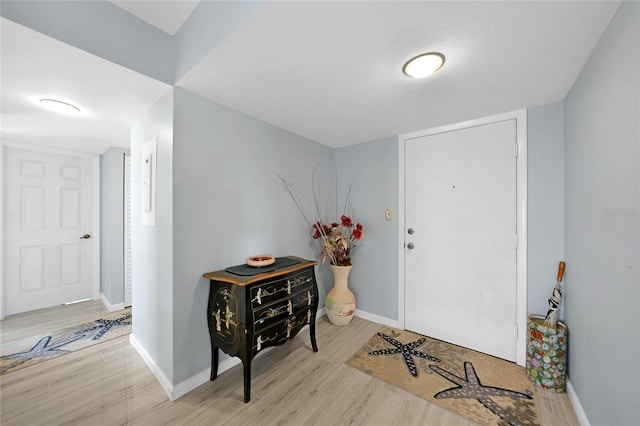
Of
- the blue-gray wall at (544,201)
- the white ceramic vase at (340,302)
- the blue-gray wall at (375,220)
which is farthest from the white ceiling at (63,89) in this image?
the blue-gray wall at (544,201)

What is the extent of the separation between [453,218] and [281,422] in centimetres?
211

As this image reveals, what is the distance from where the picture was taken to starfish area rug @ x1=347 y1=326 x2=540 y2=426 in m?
1.50

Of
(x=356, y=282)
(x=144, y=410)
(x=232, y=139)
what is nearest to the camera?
(x=144, y=410)

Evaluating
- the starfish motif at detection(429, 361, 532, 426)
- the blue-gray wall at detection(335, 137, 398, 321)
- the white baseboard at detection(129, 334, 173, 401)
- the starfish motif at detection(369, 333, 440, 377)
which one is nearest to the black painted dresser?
the white baseboard at detection(129, 334, 173, 401)

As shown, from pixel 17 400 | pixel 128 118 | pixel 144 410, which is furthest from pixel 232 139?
pixel 17 400

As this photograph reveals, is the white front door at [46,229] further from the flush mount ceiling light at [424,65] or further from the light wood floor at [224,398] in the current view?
the flush mount ceiling light at [424,65]

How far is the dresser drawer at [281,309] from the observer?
1.64 metres

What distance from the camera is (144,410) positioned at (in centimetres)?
149

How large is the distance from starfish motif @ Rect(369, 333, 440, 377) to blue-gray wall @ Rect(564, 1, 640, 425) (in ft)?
3.08

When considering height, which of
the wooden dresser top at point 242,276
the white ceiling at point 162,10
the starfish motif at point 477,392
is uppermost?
the white ceiling at point 162,10

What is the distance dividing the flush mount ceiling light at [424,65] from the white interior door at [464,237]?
1.03 metres

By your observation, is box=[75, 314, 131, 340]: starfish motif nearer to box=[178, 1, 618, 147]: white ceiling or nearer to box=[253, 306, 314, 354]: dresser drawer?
box=[253, 306, 314, 354]: dresser drawer

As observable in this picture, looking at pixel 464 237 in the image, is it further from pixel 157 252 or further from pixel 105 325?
pixel 105 325

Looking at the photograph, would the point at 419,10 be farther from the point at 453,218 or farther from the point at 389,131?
the point at 453,218
